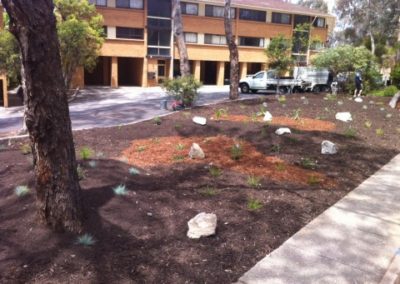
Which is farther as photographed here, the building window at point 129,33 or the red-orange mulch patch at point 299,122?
the building window at point 129,33

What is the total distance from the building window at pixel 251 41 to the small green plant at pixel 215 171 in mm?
35521

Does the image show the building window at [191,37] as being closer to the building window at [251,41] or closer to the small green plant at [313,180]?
the building window at [251,41]

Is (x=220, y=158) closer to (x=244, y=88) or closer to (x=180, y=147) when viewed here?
(x=180, y=147)

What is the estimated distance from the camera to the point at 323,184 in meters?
6.67

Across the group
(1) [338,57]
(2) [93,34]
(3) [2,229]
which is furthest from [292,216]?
(2) [93,34]

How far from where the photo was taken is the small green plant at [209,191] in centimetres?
567

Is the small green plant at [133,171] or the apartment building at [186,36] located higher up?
the apartment building at [186,36]

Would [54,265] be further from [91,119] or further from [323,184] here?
[91,119]

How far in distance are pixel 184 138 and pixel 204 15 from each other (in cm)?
3095

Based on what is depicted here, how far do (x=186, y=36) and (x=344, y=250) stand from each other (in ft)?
116

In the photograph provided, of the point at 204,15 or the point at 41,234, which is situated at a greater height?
the point at 204,15

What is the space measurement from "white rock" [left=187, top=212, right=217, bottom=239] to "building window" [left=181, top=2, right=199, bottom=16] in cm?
3514

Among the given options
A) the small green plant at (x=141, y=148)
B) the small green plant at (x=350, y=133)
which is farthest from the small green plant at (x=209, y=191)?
the small green plant at (x=350, y=133)

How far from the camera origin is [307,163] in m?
7.69
